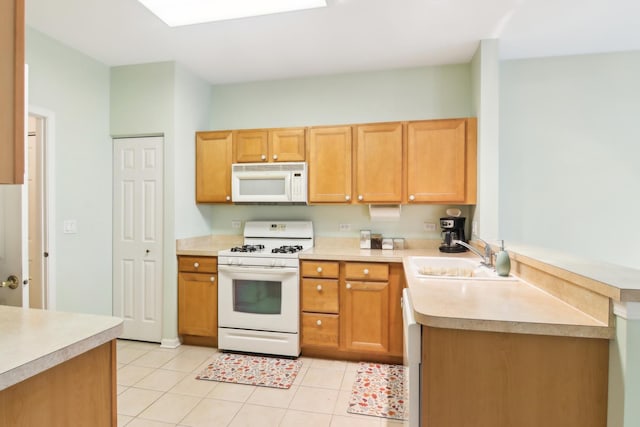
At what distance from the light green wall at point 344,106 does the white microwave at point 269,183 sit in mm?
340

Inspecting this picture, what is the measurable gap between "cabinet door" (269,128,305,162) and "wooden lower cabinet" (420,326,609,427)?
2.25 m

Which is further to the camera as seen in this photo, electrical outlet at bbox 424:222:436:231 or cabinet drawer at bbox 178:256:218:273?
electrical outlet at bbox 424:222:436:231

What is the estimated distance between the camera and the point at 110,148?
3266 millimetres

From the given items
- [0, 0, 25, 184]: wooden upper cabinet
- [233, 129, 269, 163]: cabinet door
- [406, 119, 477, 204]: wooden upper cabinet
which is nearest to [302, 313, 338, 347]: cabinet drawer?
[406, 119, 477, 204]: wooden upper cabinet

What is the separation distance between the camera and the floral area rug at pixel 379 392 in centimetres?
Answer: 215

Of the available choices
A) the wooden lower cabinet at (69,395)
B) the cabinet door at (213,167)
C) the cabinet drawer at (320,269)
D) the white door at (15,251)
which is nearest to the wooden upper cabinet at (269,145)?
the cabinet door at (213,167)

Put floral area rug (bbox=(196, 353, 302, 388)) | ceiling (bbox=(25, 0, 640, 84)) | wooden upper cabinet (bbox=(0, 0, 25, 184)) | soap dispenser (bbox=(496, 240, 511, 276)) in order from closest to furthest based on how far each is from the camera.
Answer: wooden upper cabinet (bbox=(0, 0, 25, 184)) < soap dispenser (bbox=(496, 240, 511, 276)) < ceiling (bbox=(25, 0, 640, 84)) < floral area rug (bbox=(196, 353, 302, 388))

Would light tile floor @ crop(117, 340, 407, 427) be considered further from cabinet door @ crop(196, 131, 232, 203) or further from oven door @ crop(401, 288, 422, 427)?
cabinet door @ crop(196, 131, 232, 203)

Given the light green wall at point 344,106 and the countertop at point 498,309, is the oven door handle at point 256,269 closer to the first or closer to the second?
the light green wall at point 344,106

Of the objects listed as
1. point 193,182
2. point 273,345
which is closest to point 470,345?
point 273,345

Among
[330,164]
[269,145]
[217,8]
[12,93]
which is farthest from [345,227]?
[12,93]

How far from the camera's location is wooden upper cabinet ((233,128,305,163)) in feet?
10.5

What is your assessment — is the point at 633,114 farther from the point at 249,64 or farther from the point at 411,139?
the point at 249,64

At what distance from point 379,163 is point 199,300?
6.79 feet
